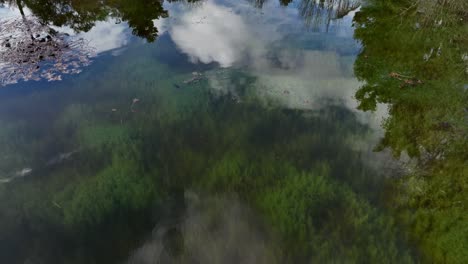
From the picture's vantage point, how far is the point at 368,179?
6.07 m

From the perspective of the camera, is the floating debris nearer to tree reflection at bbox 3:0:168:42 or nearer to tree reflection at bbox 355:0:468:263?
tree reflection at bbox 3:0:168:42

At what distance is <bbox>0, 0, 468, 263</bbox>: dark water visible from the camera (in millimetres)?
5074

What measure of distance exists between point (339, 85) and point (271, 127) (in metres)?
2.93

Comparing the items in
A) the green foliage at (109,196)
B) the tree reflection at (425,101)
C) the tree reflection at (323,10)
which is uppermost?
the tree reflection at (323,10)

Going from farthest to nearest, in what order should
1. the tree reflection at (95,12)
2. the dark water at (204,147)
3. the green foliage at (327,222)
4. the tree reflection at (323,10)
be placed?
the tree reflection at (323,10) < the tree reflection at (95,12) < the dark water at (204,147) < the green foliage at (327,222)

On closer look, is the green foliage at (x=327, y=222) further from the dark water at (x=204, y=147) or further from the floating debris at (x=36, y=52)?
the floating debris at (x=36, y=52)

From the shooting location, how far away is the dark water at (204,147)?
5074mm

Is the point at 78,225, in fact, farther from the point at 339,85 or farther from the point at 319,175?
the point at 339,85

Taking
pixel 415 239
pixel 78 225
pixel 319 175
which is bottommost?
pixel 78 225

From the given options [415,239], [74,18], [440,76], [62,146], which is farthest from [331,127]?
[74,18]

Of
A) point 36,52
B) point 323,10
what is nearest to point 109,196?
point 36,52

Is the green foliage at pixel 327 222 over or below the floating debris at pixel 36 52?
below

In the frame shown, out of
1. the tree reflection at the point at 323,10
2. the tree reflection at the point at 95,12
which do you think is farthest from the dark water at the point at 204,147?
the tree reflection at the point at 323,10

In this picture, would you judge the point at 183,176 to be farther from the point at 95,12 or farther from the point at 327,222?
the point at 95,12
